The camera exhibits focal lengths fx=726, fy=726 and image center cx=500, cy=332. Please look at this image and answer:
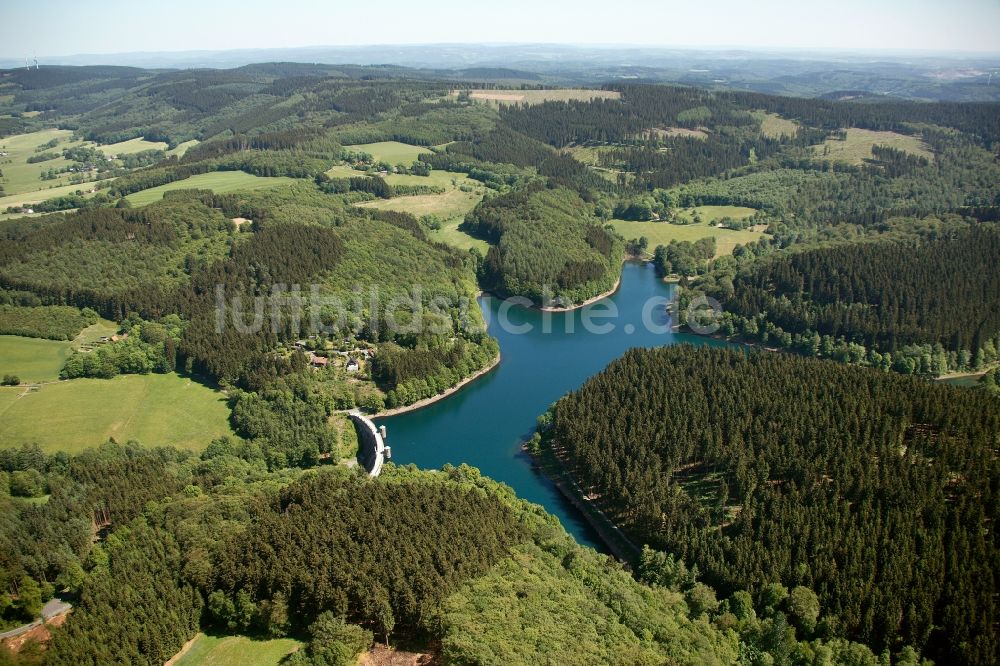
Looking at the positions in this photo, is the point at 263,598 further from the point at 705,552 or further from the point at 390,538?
the point at 705,552

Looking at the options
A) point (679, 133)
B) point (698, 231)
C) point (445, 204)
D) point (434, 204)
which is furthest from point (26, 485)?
point (679, 133)

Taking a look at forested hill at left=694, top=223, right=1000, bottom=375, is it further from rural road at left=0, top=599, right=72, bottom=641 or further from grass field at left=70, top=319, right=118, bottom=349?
rural road at left=0, top=599, right=72, bottom=641

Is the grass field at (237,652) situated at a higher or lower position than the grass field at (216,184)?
lower

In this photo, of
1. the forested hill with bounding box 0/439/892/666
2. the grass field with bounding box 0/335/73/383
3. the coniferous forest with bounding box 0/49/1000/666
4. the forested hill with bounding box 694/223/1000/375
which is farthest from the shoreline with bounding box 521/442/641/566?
the grass field with bounding box 0/335/73/383

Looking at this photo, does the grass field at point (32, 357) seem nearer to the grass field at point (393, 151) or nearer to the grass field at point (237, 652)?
the grass field at point (237, 652)

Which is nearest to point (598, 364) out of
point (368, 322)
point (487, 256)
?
point (368, 322)

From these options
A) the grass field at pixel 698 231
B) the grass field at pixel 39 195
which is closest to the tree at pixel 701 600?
the grass field at pixel 698 231
